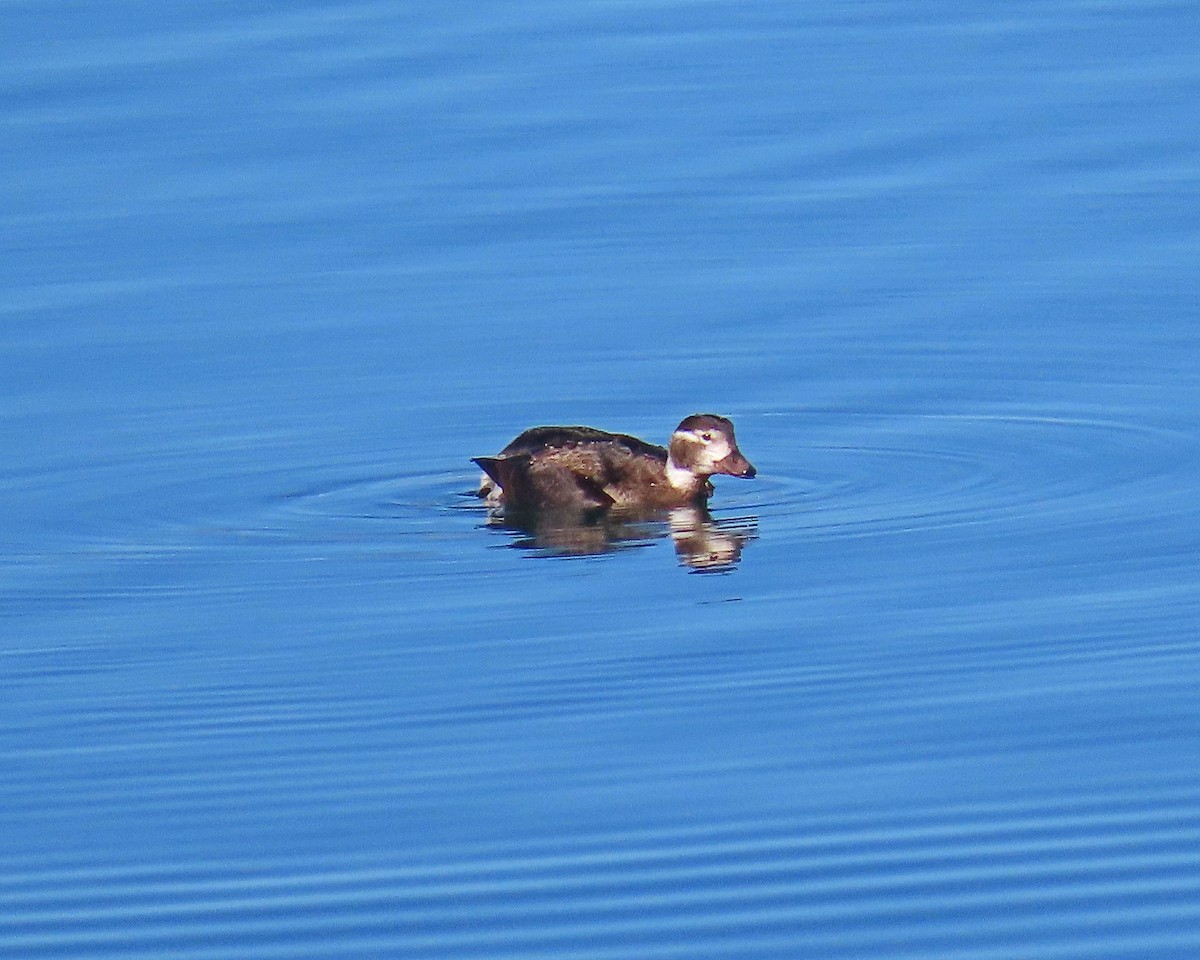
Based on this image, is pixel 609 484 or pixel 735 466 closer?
pixel 735 466

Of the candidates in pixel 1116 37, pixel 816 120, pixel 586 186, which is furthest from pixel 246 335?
pixel 1116 37

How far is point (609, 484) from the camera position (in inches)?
526

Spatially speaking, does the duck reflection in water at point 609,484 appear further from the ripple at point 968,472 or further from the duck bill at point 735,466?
the ripple at point 968,472

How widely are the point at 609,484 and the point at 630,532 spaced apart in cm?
45

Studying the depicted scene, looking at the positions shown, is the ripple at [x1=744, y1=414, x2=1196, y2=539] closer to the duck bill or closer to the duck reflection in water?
the duck bill

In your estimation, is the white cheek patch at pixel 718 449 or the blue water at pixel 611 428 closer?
the blue water at pixel 611 428

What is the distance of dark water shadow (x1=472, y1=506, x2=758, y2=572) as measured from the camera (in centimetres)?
1222

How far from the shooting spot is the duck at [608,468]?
42.2 ft

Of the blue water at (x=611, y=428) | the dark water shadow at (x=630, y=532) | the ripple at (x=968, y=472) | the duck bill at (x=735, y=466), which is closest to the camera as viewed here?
the blue water at (x=611, y=428)

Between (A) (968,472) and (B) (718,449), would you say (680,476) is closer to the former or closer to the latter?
(B) (718,449)

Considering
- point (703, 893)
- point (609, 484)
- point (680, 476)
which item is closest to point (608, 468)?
point (609, 484)

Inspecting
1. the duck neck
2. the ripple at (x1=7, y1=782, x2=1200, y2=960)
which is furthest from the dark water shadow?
the ripple at (x1=7, y1=782, x2=1200, y2=960)

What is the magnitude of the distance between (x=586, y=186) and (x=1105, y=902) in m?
12.1

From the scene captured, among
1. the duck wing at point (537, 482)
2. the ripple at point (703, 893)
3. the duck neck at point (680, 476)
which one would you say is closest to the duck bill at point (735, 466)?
the duck neck at point (680, 476)
